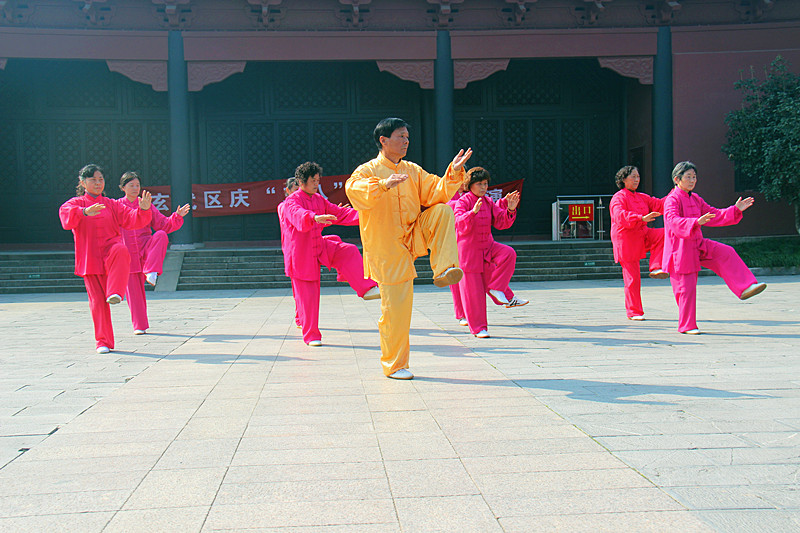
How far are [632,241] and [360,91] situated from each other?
964cm

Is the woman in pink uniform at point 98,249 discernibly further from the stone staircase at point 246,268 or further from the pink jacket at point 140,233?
the stone staircase at point 246,268

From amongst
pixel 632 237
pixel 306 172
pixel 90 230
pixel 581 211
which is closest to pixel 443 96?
pixel 581 211

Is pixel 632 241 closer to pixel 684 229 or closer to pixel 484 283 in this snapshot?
pixel 684 229

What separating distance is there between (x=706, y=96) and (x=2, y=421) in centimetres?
1405

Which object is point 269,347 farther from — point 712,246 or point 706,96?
point 706,96

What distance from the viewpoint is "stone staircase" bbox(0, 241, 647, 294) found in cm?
1210

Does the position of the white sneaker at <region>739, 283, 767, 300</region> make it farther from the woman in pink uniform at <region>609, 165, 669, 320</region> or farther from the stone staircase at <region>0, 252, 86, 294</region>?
the stone staircase at <region>0, 252, 86, 294</region>

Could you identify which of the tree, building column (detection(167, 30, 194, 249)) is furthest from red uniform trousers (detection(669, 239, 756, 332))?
building column (detection(167, 30, 194, 249))

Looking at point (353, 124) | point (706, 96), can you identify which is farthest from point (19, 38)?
point (706, 96)

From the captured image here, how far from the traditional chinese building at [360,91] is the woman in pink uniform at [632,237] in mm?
6850

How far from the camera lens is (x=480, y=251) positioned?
625 cm

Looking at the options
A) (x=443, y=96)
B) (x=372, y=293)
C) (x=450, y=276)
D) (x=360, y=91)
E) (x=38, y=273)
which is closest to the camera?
(x=450, y=276)

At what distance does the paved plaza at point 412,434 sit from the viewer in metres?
2.24

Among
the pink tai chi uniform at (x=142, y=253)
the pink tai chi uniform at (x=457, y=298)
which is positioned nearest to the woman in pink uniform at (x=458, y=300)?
the pink tai chi uniform at (x=457, y=298)
